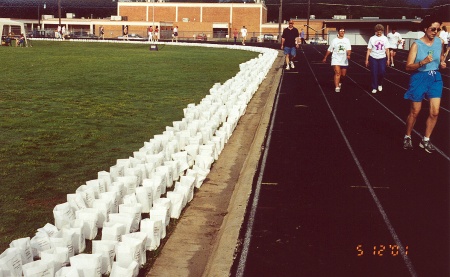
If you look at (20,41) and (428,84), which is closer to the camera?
(428,84)

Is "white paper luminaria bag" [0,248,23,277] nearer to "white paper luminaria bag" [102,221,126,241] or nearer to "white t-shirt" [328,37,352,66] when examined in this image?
"white paper luminaria bag" [102,221,126,241]

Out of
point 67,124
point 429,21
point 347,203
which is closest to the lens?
point 347,203

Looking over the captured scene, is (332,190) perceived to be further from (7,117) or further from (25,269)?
(7,117)

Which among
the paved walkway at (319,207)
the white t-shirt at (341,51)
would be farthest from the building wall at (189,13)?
the paved walkway at (319,207)

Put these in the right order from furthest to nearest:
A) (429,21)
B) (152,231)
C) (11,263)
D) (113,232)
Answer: (429,21) → (152,231) → (113,232) → (11,263)

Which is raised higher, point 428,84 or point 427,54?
point 427,54

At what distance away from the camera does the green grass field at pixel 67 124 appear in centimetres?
652

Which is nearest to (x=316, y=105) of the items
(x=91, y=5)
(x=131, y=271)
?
(x=131, y=271)

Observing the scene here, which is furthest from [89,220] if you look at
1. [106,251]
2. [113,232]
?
[106,251]

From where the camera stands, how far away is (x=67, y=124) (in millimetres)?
11250

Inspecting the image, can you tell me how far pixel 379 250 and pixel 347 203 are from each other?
1.38 metres

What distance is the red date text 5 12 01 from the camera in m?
5.18

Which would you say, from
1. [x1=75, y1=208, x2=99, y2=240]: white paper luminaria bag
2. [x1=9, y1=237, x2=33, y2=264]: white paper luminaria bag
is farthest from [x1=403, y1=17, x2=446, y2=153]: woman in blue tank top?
[x1=9, y1=237, x2=33, y2=264]: white paper luminaria bag

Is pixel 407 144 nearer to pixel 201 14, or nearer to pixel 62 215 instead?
pixel 62 215
